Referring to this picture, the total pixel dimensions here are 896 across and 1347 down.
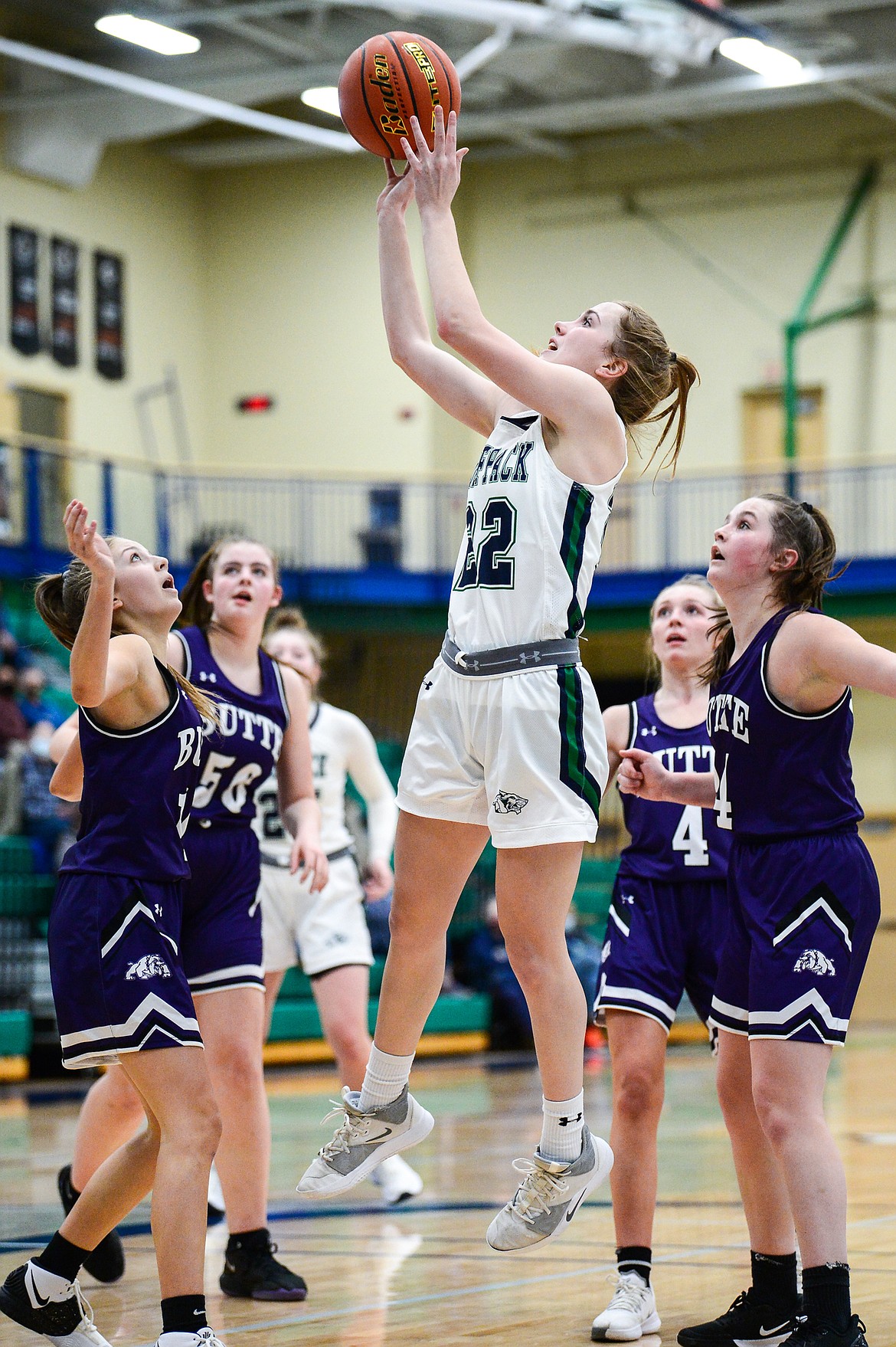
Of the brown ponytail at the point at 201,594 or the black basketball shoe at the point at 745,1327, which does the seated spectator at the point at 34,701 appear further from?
the black basketball shoe at the point at 745,1327

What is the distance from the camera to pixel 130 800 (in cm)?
397

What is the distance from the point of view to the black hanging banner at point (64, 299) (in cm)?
2056

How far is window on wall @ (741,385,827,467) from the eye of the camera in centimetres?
2172

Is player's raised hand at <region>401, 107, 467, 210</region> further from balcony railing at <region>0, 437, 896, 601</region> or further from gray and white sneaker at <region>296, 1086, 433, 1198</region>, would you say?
balcony railing at <region>0, 437, 896, 601</region>

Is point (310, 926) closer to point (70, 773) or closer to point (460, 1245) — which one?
point (460, 1245)

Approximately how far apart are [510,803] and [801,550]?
1.00m

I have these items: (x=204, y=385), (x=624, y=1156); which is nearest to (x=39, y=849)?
(x=624, y=1156)

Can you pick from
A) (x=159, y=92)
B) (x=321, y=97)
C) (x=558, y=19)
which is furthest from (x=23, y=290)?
(x=558, y=19)

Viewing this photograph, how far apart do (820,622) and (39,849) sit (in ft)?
30.5

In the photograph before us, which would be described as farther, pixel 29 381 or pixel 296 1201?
pixel 29 381

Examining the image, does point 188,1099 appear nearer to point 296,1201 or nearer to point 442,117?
point 442,117

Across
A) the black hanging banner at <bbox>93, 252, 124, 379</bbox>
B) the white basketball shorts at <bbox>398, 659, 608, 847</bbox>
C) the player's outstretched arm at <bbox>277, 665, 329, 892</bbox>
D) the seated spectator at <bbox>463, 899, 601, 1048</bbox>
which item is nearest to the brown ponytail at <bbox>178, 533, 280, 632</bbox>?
the player's outstretched arm at <bbox>277, 665, 329, 892</bbox>

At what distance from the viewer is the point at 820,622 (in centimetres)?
391

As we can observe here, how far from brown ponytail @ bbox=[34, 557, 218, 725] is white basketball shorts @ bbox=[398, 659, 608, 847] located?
Result: 61cm
